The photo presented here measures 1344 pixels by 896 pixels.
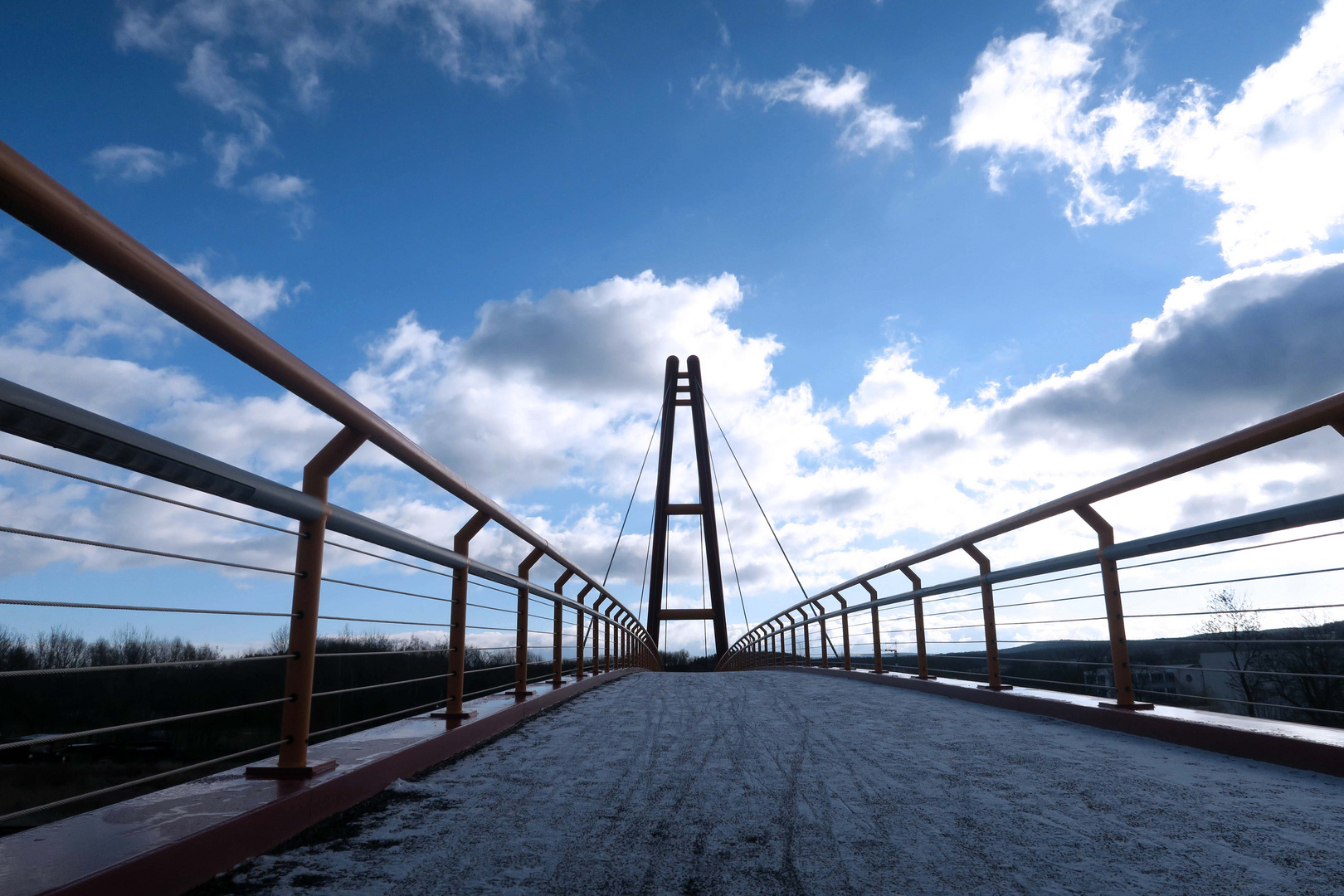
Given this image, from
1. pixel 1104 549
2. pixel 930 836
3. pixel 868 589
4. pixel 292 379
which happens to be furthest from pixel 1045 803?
pixel 868 589

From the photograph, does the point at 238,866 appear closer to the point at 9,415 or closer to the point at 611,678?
the point at 9,415

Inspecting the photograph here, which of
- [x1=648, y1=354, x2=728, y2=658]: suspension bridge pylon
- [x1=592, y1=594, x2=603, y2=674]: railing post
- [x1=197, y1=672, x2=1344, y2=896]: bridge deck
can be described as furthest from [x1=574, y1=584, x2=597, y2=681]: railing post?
A: [x1=648, y1=354, x2=728, y2=658]: suspension bridge pylon

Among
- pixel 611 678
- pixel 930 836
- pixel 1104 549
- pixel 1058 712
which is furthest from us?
pixel 611 678

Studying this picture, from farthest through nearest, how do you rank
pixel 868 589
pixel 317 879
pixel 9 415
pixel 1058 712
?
pixel 868 589, pixel 1058 712, pixel 317 879, pixel 9 415

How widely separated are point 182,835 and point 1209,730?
3.04 metres

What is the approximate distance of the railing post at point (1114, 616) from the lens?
3.40m

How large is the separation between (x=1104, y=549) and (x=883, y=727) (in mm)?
1229

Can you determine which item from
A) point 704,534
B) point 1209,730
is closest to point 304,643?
point 1209,730

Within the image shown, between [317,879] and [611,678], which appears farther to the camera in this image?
[611,678]

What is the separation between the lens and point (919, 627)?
5926mm

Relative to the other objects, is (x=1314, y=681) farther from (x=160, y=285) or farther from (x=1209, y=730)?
(x=160, y=285)

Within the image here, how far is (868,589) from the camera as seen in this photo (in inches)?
279

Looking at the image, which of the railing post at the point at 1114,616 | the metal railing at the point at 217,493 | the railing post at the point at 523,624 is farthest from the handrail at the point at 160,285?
the railing post at the point at 1114,616

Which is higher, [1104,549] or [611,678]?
[1104,549]
